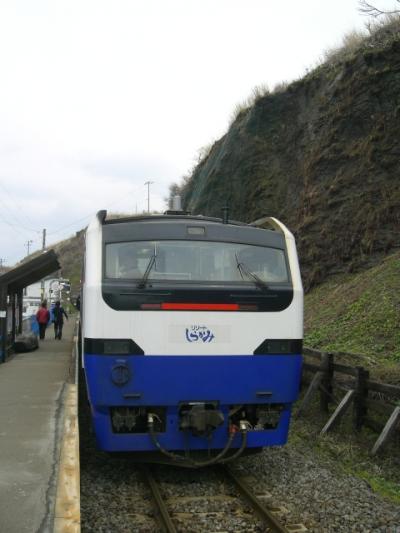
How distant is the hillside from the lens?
728 inches

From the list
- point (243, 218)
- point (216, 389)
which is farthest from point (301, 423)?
point (243, 218)

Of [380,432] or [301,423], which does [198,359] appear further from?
[301,423]

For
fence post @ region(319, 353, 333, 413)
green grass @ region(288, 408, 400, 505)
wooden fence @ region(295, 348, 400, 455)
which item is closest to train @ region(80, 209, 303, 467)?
green grass @ region(288, 408, 400, 505)

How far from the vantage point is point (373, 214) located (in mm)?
18141

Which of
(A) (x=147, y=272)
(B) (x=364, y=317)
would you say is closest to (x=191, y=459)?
(A) (x=147, y=272)

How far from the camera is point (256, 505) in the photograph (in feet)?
20.1

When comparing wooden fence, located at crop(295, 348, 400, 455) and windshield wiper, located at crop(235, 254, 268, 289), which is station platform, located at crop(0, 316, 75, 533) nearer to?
windshield wiper, located at crop(235, 254, 268, 289)

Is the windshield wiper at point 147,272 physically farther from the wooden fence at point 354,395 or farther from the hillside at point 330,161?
the hillside at point 330,161

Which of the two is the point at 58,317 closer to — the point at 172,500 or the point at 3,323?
the point at 3,323

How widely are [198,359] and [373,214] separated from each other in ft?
41.8

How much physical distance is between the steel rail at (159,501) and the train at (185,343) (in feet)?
1.21

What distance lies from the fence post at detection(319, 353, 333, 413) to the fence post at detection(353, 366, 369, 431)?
1132 mm

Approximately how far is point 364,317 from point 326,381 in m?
2.96

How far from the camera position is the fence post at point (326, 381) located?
416 inches
